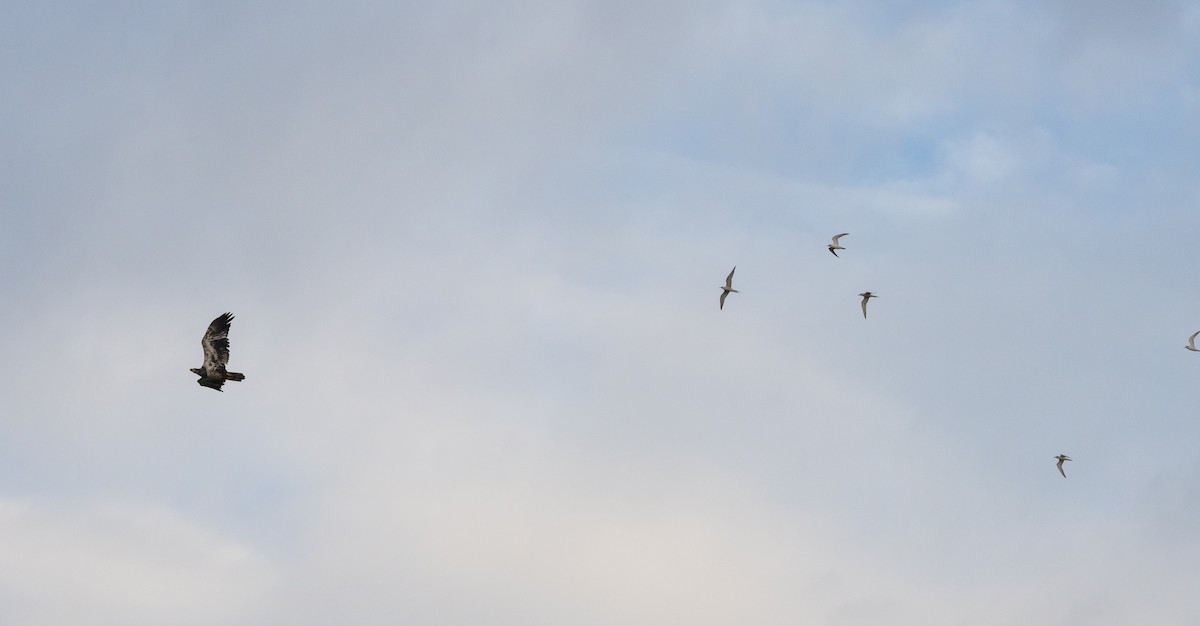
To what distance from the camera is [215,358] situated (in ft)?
428

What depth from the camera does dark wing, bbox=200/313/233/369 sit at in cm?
13030

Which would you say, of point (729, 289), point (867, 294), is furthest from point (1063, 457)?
point (729, 289)

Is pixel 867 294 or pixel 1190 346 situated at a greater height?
pixel 867 294

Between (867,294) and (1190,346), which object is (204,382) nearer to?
(867,294)

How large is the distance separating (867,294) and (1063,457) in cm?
3765

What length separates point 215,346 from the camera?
130625 millimetres

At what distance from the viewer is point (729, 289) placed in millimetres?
186250

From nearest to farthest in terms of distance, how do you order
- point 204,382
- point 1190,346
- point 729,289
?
point 204,382
point 1190,346
point 729,289

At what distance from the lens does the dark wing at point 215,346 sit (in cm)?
13030

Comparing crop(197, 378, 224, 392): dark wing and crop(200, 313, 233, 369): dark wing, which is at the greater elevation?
crop(200, 313, 233, 369): dark wing

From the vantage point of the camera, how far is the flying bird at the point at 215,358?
12988cm

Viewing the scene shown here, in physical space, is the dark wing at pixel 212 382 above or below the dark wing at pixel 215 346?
below

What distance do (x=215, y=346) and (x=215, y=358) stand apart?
110 centimetres

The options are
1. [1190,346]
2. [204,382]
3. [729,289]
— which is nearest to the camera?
[204,382]
